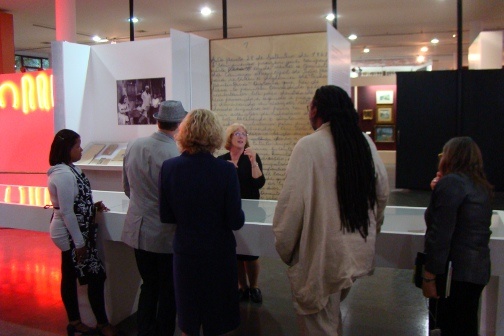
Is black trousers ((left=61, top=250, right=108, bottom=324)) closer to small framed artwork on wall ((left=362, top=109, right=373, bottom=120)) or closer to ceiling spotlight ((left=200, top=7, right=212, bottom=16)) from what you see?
ceiling spotlight ((left=200, top=7, right=212, bottom=16))

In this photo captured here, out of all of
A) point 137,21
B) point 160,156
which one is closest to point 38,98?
point 137,21

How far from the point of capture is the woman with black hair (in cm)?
271

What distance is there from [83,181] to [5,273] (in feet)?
7.84

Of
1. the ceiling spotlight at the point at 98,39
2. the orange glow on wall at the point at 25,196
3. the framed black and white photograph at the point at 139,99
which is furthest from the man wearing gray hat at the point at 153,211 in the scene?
the ceiling spotlight at the point at 98,39

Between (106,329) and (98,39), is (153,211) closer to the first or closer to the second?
(106,329)

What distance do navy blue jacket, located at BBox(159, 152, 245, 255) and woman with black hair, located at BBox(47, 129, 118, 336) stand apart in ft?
2.69

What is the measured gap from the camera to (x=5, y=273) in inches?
180

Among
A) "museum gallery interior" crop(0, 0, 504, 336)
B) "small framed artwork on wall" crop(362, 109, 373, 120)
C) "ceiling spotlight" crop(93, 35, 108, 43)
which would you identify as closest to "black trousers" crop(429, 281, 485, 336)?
"museum gallery interior" crop(0, 0, 504, 336)

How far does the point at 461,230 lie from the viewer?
2119 millimetres

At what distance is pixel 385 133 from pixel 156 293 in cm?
1172

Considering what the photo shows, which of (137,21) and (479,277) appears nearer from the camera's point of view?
(479,277)

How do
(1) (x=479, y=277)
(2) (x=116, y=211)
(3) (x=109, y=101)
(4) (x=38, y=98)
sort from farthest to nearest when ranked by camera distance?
(4) (x=38, y=98) → (3) (x=109, y=101) → (2) (x=116, y=211) → (1) (x=479, y=277)

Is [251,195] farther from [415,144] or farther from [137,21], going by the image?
[137,21]

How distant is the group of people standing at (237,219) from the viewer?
1.87 metres
